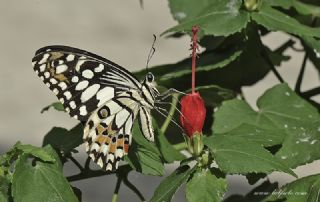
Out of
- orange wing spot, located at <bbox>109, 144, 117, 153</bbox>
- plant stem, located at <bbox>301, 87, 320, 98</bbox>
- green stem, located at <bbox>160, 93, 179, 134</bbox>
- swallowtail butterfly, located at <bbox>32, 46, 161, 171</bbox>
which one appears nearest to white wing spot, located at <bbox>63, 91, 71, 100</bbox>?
swallowtail butterfly, located at <bbox>32, 46, 161, 171</bbox>

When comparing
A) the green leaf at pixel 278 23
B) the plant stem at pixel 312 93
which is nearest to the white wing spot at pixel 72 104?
the green leaf at pixel 278 23

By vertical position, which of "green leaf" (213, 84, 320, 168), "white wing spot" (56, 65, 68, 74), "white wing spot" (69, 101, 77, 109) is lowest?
"green leaf" (213, 84, 320, 168)

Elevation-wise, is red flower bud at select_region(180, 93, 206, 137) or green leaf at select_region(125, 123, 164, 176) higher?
red flower bud at select_region(180, 93, 206, 137)

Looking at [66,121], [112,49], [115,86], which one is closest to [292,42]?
[115,86]

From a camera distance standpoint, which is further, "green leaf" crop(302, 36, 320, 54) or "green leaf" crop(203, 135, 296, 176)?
"green leaf" crop(302, 36, 320, 54)

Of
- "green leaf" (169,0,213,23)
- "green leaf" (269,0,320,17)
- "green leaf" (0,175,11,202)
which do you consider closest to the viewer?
"green leaf" (0,175,11,202)

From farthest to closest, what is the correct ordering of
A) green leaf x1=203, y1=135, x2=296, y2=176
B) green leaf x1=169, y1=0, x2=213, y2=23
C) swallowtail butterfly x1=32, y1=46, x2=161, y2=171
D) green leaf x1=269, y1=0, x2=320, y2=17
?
green leaf x1=169, y1=0, x2=213, y2=23, green leaf x1=269, y1=0, x2=320, y2=17, swallowtail butterfly x1=32, y1=46, x2=161, y2=171, green leaf x1=203, y1=135, x2=296, y2=176

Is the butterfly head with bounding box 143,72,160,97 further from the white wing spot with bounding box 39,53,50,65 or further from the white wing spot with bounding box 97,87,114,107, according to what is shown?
the white wing spot with bounding box 39,53,50,65
